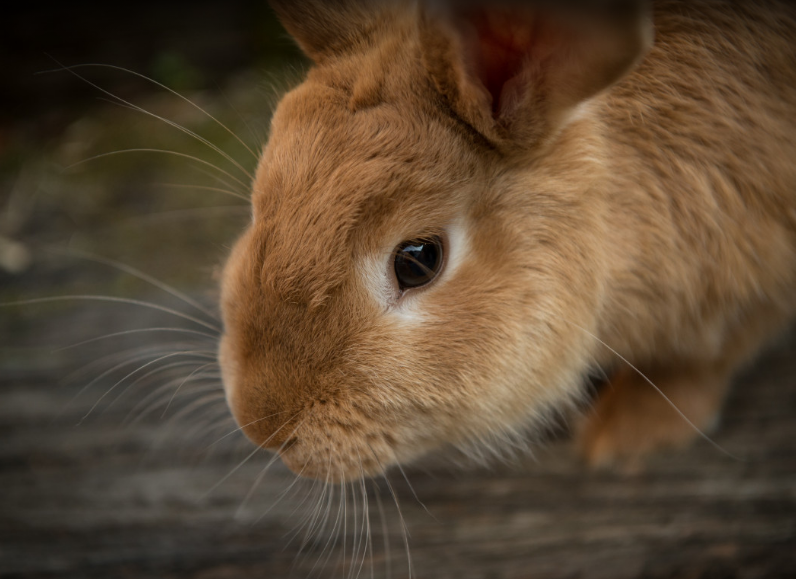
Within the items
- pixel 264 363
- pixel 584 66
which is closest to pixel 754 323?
pixel 584 66

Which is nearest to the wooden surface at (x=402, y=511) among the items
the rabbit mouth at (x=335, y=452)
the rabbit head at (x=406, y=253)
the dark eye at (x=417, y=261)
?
the rabbit mouth at (x=335, y=452)

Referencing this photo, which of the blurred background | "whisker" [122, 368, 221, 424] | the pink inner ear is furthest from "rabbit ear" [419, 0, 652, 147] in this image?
"whisker" [122, 368, 221, 424]

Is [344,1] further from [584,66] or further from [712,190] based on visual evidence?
[712,190]

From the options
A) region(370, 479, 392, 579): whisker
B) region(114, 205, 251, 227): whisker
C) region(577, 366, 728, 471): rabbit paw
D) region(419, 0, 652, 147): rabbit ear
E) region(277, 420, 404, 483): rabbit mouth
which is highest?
region(114, 205, 251, 227): whisker

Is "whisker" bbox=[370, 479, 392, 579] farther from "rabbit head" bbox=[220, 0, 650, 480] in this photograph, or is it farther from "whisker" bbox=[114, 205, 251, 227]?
"whisker" bbox=[114, 205, 251, 227]

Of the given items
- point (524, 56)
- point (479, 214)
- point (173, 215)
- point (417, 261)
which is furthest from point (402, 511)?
point (173, 215)

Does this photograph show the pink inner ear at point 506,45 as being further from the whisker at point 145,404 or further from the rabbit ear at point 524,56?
the whisker at point 145,404
